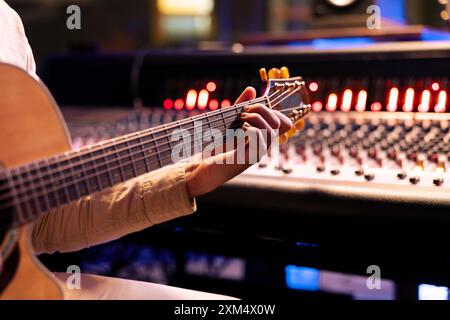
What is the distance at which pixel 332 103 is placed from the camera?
1.61 metres

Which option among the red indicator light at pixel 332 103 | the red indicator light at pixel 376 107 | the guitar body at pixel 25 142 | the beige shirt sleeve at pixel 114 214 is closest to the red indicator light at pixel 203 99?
the red indicator light at pixel 332 103

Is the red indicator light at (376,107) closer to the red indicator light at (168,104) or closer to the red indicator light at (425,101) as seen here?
the red indicator light at (425,101)

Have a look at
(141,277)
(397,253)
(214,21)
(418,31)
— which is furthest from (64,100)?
(214,21)

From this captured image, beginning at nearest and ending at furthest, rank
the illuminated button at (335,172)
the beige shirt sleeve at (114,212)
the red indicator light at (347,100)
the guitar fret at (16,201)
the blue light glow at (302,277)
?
the guitar fret at (16,201) < the beige shirt sleeve at (114,212) < the illuminated button at (335,172) < the red indicator light at (347,100) < the blue light glow at (302,277)

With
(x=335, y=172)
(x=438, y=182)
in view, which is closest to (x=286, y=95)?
(x=335, y=172)

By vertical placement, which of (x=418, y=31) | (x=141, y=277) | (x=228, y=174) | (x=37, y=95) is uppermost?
(x=418, y=31)

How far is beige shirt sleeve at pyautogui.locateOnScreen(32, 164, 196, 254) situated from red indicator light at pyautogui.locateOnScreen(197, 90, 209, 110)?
62 centimetres

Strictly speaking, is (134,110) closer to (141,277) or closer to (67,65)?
(67,65)

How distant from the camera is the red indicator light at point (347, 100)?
1.59m

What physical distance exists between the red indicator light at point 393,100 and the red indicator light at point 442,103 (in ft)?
0.34

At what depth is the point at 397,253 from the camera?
115 cm

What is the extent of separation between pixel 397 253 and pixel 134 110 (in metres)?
1.05

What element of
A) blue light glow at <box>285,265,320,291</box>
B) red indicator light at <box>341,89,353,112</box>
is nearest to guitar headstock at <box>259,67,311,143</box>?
red indicator light at <box>341,89,353,112</box>

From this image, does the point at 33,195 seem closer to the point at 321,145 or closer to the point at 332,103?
the point at 321,145
